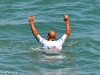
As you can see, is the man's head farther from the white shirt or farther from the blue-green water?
the blue-green water

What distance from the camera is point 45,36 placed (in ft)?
57.1

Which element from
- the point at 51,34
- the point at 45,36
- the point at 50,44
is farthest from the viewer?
the point at 45,36

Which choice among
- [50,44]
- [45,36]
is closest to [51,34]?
[50,44]

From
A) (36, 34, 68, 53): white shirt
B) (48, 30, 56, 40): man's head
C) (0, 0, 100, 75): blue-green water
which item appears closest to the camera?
(0, 0, 100, 75): blue-green water

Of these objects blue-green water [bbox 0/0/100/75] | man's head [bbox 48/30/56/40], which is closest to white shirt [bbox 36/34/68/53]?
man's head [bbox 48/30/56/40]

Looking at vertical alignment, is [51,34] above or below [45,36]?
above

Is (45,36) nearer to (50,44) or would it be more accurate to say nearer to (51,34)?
(50,44)

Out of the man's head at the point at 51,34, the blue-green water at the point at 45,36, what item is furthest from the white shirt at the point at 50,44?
the blue-green water at the point at 45,36

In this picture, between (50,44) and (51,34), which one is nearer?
(51,34)

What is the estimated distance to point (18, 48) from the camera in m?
15.8

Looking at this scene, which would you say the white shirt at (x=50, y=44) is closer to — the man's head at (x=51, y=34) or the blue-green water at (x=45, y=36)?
the man's head at (x=51, y=34)

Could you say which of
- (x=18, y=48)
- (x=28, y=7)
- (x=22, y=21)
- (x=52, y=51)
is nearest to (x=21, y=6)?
(x=28, y=7)

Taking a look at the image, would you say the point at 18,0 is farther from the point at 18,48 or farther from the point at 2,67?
the point at 2,67

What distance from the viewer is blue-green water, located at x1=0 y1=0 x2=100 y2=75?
535 inches
